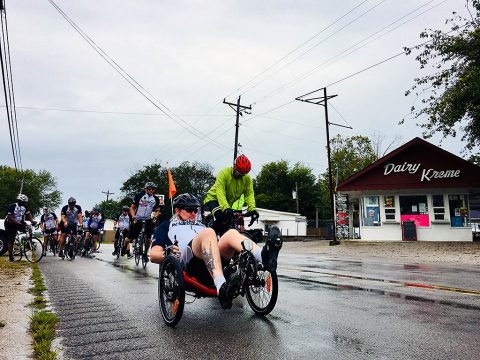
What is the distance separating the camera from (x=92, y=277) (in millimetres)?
8469

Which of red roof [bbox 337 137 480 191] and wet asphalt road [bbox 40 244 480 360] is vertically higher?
red roof [bbox 337 137 480 191]

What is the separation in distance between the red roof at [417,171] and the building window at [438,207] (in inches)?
40.3

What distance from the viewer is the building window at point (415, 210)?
26.0 meters

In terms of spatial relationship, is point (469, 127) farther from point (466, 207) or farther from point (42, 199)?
point (42, 199)

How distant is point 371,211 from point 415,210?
264cm

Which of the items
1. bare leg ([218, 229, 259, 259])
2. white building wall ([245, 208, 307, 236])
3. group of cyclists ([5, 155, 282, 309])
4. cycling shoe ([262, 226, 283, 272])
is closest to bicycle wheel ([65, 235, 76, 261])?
group of cyclists ([5, 155, 282, 309])

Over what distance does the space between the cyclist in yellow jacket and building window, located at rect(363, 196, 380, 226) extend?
22.5 metres

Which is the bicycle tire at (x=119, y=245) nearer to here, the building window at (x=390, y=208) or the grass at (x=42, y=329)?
the grass at (x=42, y=329)

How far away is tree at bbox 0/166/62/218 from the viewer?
94.8 meters

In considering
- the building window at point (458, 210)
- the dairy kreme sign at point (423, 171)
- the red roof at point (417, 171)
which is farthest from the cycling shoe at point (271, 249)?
the building window at point (458, 210)

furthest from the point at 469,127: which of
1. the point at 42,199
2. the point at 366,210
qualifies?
the point at 42,199

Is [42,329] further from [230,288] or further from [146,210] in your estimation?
[146,210]

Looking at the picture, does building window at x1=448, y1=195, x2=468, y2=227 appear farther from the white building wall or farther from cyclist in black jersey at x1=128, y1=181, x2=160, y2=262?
the white building wall

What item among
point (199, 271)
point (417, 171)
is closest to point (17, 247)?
point (199, 271)
